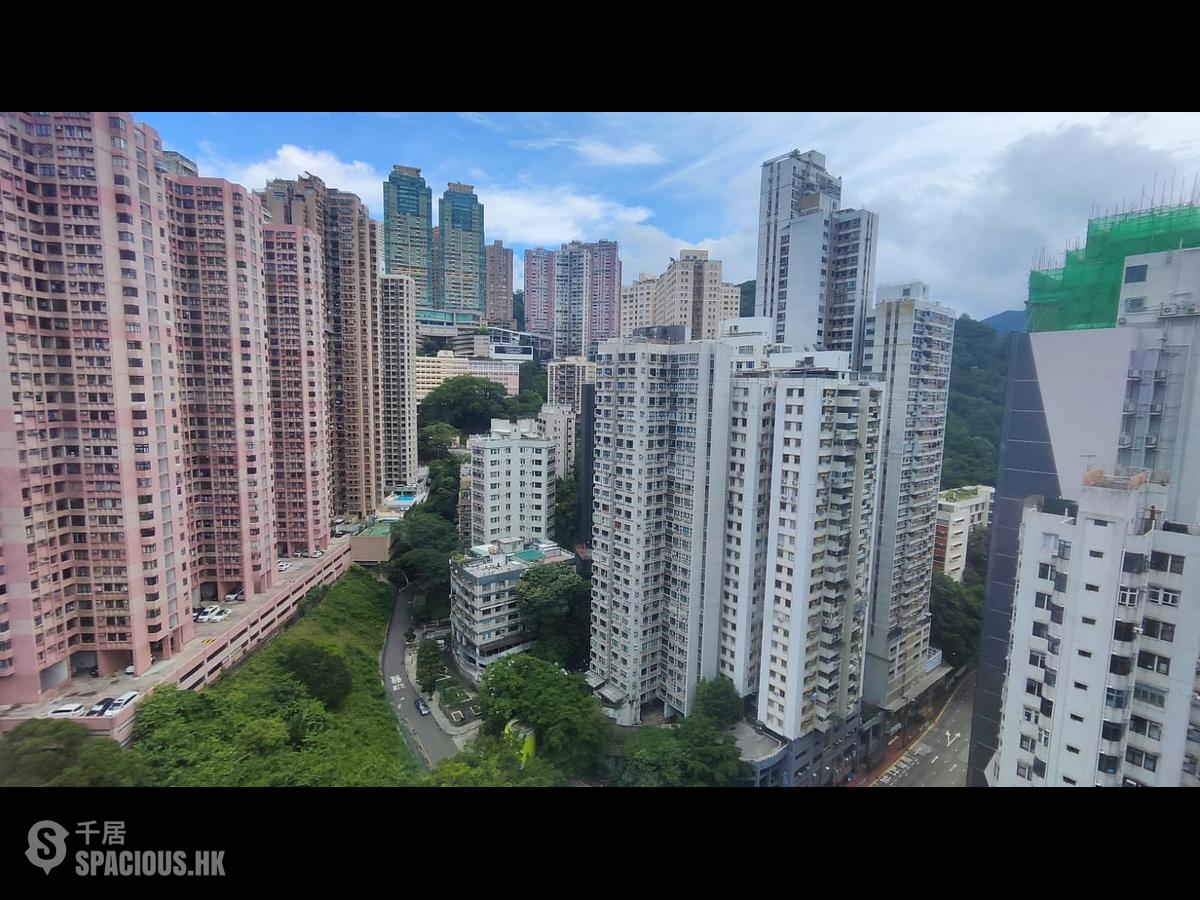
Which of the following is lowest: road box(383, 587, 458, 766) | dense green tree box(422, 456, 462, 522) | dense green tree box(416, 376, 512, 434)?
road box(383, 587, 458, 766)

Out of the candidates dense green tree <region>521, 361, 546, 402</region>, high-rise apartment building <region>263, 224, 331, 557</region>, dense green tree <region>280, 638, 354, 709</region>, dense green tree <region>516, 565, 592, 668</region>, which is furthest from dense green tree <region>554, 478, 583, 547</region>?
dense green tree <region>521, 361, 546, 402</region>

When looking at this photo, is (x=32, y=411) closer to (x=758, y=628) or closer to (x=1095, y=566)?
(x=758, y=628)

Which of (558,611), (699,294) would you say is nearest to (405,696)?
(558,611)

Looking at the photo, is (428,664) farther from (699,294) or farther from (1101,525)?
(699,294)

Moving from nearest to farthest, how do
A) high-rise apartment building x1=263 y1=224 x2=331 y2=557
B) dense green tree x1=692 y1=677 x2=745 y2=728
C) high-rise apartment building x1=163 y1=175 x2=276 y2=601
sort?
1. dense green tree x1=692 y1=677 x2=745 y2=728
2. high-rise apartment building x1=163 y1=175 x2=276 y2=601
3. high-rise apartment building x1=263 y1=224 x2=331 y2=557

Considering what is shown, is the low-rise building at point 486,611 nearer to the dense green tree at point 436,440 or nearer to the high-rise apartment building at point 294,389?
the high-rise apartment building at point 294,389

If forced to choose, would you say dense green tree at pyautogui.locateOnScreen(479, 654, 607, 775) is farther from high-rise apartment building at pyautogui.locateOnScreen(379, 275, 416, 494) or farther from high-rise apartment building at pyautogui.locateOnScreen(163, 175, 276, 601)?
high-rise apartment building at pyautogui.locateOnScreen(379, 275, 416, 494)

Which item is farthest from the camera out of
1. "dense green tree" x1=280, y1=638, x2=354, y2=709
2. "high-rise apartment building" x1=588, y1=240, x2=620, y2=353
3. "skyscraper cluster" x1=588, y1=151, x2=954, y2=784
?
"high-rise apartment building" x1=588, y1=240, x2=620, y2=353
